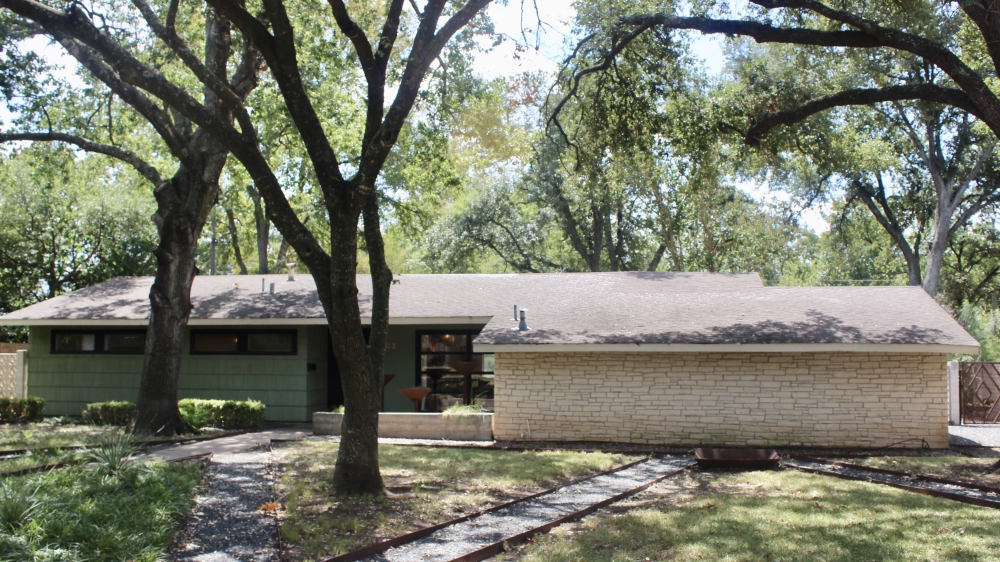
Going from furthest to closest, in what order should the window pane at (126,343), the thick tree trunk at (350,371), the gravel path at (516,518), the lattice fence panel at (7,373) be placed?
the lattice fence panel at (7,373)
the window pane at (126,343)
the thick tree trunk at (350,371)
the gravel path at (516,518)

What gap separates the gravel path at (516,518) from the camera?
6.74m

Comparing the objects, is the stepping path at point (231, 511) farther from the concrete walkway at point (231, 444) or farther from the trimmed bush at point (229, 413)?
the trimmed bush at point (229, 413)

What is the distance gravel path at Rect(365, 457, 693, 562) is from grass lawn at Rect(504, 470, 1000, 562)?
368mm

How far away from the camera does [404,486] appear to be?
9.61 m

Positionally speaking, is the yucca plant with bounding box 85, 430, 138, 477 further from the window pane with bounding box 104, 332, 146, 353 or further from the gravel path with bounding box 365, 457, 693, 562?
the window pane with bounding box 104, 332, 146, 353

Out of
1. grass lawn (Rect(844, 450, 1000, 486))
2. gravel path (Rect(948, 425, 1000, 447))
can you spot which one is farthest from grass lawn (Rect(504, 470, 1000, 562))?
gravel path (Rect(948, 425, 1000, 447))

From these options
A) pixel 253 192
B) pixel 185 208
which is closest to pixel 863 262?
pixel 253 192

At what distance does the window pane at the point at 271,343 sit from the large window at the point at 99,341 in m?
2.67

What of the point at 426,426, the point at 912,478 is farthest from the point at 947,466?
the point at 426,426

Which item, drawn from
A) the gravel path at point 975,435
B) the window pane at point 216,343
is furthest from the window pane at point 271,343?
the gravel path at point 975,435

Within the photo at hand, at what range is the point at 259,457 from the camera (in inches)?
467

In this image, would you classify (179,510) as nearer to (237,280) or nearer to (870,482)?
(870,482)

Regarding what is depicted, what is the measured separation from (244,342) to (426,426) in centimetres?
547

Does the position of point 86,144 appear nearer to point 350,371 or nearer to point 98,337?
point 98,337
